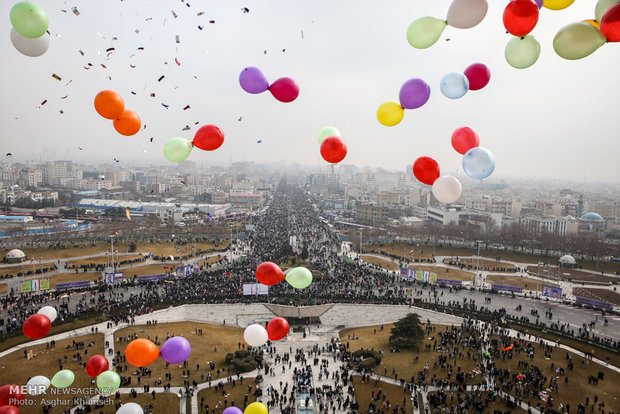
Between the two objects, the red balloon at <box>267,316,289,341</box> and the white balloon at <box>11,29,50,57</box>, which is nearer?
the white balloon at <box>11,29,50,57</box>

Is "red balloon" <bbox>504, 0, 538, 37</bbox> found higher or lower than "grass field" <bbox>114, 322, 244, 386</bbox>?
higher

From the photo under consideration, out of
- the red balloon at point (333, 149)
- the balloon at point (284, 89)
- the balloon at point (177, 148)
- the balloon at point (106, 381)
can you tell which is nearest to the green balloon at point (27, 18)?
the balloon at point (177, 148)

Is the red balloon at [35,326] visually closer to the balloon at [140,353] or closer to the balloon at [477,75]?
the balloon at [140,353]

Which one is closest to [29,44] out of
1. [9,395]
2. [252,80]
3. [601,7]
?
[252,80]

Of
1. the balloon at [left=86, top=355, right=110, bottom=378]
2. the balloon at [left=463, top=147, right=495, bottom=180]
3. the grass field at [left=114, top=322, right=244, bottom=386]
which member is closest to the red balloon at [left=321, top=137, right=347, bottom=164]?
the balloon at [left=463, top=147, right=495, bottom=180]

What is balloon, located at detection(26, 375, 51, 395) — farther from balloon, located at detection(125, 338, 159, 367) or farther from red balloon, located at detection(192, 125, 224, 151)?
red balloon, located at detection(192, 125, 224, 151)

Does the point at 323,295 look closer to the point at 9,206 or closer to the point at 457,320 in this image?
the point at 457,320

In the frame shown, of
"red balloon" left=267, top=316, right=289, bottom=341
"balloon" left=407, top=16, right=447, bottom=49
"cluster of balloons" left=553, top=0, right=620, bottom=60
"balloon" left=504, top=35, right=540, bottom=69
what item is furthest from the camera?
"red balloon" left=267, top=316, right=289, bottom=341
